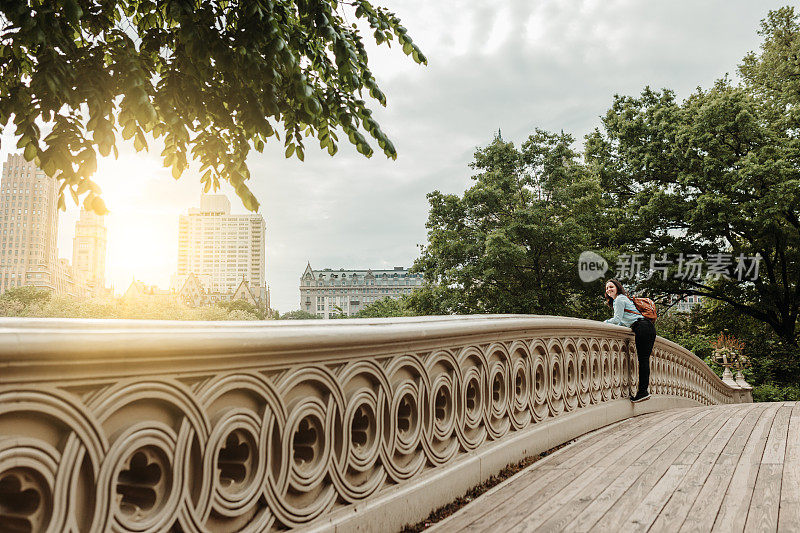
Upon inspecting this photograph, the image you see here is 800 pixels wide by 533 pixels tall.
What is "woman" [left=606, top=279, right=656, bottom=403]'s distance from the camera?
8059mm

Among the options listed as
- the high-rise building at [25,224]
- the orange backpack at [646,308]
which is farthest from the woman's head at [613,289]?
the high-rise building at [25,224]

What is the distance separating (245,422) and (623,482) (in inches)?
113

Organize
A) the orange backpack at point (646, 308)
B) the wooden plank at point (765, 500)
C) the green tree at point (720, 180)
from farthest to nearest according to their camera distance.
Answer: the green tree at point (720, 180), the orange backpack at point (646, 308), the wooden plank at point (765, 500)

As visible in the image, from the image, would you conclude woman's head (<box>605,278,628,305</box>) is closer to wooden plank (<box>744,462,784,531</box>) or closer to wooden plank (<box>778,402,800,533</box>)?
wooden plank (<box>778,402,800,533</box>)

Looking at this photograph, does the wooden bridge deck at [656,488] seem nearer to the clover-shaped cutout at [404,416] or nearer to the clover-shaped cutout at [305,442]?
the clover-shaped cutout at [404,416]

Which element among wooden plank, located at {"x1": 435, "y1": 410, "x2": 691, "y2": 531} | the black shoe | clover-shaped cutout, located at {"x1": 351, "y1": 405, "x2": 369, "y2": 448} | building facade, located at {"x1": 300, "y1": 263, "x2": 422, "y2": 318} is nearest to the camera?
clover-shaped cutout, located at {"x1": 351, "y1": 405, "x2": 369, "y2": 448}

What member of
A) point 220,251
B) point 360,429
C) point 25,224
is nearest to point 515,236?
point 360,429

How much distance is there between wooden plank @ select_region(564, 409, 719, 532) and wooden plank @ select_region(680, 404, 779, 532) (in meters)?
0.43

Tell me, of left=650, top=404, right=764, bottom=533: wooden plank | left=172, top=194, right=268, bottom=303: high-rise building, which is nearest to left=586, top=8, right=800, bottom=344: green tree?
left=650, top=404, right=764, bottom=533: wooden plank

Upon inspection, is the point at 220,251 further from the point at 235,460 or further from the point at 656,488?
the point at 235,460

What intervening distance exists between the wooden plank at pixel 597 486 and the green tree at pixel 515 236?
2141 centimetres

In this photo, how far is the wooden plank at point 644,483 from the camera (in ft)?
10.5

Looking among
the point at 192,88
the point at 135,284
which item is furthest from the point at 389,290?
the point at 192,88

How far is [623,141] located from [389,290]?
133 m
